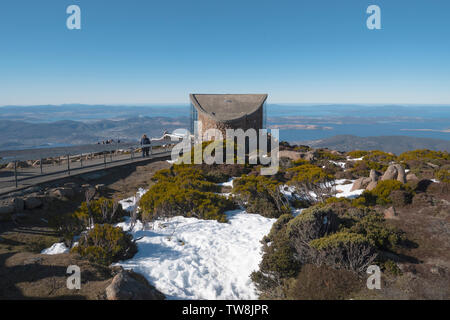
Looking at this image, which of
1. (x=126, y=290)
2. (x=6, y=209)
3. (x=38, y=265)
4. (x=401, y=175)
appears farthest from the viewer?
(x=401, y=175)

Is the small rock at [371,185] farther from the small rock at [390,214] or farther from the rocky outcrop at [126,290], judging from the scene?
the rocky outcrop at [126,290]

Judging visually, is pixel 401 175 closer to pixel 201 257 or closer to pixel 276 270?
pixel 276 270

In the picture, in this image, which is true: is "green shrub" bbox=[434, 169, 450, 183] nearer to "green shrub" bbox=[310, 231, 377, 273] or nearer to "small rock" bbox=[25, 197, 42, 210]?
"green shrub" bbox=[310, 231, 377, 273]

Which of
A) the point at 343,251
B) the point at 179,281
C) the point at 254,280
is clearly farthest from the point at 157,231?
the point at 343,251

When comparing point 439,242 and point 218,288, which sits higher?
point 439,242

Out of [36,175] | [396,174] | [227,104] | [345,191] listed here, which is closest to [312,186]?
[345,191]

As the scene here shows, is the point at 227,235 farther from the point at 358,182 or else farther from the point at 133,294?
the point at 358,182

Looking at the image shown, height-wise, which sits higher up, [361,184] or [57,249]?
[361,184]
